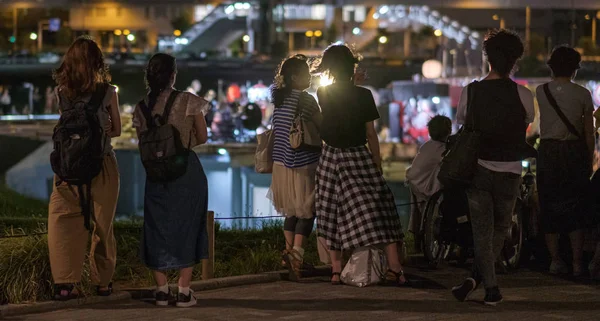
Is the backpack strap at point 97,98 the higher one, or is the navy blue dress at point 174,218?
the backpack strap at point 97,98

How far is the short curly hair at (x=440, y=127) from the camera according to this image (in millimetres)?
10039

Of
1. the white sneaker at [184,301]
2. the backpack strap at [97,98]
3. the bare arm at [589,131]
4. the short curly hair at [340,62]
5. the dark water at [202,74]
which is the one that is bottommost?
the white sneaker at [184,301]

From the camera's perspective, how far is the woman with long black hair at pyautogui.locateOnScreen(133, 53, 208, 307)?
775cm

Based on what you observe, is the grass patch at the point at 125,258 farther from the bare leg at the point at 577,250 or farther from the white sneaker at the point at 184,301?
the bare leg at the point at 577,250

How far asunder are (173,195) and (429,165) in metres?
2.93

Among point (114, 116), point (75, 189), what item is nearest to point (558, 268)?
point (114, 116)

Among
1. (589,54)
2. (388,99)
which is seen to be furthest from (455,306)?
(589,54)

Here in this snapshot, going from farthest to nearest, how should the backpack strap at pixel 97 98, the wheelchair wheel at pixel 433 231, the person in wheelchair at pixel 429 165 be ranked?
the person in wheelchair at pixel 429 165 < the wheelchair wheel at pixel 433 231 < the backpack strap at pixel 97 98

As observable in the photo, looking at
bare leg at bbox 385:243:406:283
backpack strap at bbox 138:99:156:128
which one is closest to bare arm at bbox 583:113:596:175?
bare leg at bbox 385:243:406:283

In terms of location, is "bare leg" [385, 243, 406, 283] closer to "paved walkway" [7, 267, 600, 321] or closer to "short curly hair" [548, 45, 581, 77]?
"paved walkway" [7, 267, 600, 321]

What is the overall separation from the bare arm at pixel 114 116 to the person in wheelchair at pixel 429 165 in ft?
10.0

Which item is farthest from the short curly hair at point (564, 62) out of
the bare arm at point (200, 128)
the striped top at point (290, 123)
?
the bare arm at point (200, 128)

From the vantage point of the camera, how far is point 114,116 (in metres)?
7.81

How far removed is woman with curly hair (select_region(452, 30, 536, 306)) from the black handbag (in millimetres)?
13
